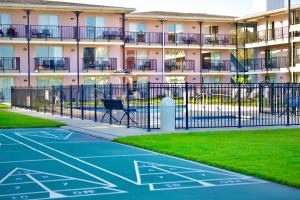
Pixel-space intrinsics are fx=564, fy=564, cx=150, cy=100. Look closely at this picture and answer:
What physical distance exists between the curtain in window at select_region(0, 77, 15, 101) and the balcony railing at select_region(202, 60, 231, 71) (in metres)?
20.3

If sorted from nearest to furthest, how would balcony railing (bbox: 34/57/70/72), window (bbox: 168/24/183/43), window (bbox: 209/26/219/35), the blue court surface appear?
the blue court surface
balcony railing (bbox: 34/57/70/72)
window (bbox: 168/24/183/43)
window (bbox: 209/26/219/35)

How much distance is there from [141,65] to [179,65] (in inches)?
176

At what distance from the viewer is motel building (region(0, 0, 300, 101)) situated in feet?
163

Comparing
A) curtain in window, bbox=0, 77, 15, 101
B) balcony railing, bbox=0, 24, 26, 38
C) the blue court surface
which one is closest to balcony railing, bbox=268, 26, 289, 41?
balcony railing, bbox=0, 24, 26, 38

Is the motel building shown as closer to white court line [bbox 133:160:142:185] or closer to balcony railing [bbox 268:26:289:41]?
balcony railing [bbox 268:26:289:41]

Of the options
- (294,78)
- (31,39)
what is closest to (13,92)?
(31,39)

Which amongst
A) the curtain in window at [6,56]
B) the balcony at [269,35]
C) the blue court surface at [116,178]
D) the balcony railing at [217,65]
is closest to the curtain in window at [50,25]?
the curtain in window at [6,56]

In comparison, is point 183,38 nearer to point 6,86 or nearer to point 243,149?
point 6,86

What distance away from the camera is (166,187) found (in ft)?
33.3

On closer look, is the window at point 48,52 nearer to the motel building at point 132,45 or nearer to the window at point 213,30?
the motel building at point 132,45

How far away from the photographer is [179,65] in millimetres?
57812

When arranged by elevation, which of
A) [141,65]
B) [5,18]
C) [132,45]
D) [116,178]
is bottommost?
[116,178]

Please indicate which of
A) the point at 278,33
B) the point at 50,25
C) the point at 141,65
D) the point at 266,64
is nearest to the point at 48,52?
the point at 50,25

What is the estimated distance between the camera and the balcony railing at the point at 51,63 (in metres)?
49.6
